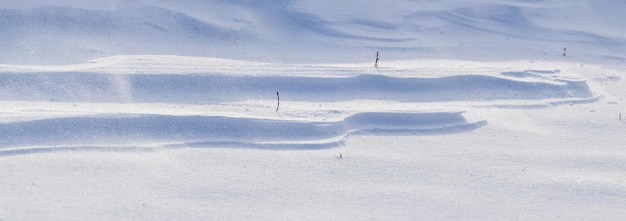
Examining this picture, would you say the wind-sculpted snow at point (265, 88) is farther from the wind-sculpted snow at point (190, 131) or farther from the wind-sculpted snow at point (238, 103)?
the wind-sculpted snow at point (190, 131)

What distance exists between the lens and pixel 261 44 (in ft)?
17.2

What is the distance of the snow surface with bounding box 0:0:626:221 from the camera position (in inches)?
131

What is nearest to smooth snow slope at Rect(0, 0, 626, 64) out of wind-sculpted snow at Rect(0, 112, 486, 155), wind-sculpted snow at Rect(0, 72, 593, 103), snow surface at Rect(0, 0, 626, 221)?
snow surface at Rect(0, 0, 626, 221)

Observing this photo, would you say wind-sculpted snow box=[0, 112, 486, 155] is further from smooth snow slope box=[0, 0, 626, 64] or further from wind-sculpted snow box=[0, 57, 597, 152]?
smooth snow slope box=[0, 0, 626, 64]

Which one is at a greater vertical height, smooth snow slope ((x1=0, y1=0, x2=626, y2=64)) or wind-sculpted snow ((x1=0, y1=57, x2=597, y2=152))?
smooth snow slope ((x1=0, y1=0, x2=626, y2=64))

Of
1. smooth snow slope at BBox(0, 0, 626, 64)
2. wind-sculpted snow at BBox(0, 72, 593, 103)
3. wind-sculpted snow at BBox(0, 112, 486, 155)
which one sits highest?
smooth snow slope at BBox(0, 0, 626, 64)

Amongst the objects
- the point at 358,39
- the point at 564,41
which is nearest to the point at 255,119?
the point at 358,39

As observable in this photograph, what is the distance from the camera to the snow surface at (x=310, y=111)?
10.9ft

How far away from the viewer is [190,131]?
385 cm

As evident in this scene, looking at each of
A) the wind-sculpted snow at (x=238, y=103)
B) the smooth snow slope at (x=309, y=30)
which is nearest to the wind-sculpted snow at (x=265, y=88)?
the wind-sculpted snow at (x=238, y=103)

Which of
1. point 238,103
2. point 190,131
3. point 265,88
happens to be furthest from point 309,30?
point 190,131

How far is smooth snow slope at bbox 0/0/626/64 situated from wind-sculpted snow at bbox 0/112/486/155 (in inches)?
36.8

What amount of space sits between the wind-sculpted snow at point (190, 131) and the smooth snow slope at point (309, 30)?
0.93 m

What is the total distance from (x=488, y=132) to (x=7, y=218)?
2162 mm
